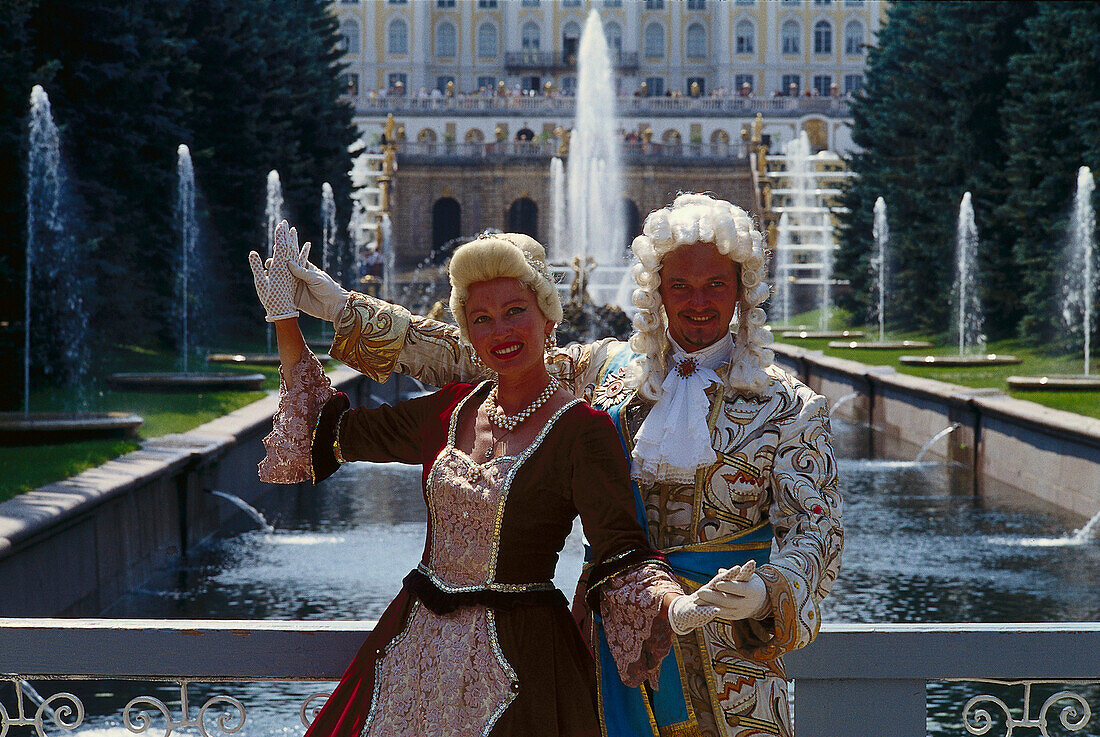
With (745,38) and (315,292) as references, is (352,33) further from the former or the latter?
(315,292)

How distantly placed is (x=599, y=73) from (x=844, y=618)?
50.4m

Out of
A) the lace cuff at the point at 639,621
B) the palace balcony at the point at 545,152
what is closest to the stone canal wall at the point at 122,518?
the lace cuff at the point at 639,621

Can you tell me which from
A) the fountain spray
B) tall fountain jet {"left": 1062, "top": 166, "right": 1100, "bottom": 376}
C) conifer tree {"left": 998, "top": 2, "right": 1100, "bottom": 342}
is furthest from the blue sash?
the fountain spray

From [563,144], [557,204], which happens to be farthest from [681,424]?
[563,144]

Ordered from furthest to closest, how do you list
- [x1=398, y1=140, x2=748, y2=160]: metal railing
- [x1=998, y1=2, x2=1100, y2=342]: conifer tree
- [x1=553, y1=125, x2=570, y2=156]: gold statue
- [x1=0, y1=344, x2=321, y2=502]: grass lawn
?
1. [x1=398, y1=140, x2=748, y2=160]: metal railing
2. [x1=553, y1=125, x2=570, y2=156]: gold statue
3. [x1=998, y1=2, x2=1100, y2=342]: conifer tree
4. [x1=0, y1=344, x2=321, y2=502]: grass lawn

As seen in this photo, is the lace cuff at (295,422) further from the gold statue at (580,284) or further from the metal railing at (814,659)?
the gold statue at (580,284)

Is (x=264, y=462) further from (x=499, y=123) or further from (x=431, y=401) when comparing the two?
(x=499, y=123)

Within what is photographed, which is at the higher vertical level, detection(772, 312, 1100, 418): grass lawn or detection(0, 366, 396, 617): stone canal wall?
detection(772, 312, 1100, 418): grass lawn

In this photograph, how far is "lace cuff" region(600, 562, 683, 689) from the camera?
2.28 meters

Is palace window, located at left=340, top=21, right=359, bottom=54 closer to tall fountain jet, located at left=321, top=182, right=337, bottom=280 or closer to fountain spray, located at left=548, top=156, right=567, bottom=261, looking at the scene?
fountain spray, located at left=548, top=156, right=567, bottom=261

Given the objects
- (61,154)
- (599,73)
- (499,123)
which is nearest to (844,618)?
(61,154)

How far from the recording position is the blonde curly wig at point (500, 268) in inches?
98.3

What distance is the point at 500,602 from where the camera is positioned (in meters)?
2.44

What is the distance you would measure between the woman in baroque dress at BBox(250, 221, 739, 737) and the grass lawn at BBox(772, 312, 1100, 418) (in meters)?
10.0
